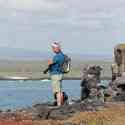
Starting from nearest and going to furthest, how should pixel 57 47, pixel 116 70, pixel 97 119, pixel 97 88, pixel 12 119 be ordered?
pixel 97 119
pixel 12 119
pixel 57 47
pixel 97 88
pixel 116 70

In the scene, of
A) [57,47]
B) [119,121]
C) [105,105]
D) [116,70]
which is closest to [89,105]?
[105,105]

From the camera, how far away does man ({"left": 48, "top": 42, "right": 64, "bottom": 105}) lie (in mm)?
24869

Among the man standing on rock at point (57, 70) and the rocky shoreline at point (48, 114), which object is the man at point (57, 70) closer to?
the man standing on rock at point (57, 70)

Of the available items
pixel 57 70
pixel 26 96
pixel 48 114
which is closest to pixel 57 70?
pixel 57 70

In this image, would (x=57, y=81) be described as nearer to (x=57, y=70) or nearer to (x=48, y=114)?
(x=57, y=70)

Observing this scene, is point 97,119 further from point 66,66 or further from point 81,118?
point 66,66

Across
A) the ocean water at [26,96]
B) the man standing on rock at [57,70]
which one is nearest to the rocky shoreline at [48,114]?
the man standing on rock at [57,70]

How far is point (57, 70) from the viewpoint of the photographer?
83.3 feet

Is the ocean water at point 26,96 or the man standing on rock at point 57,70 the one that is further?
the ocean water at point 26,96

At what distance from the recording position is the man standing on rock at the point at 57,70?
2490 cm

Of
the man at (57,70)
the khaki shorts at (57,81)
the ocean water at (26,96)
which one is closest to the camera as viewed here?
the man at (57,70)

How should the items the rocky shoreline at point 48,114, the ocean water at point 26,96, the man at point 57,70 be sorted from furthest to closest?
the ocean water at point 26,96, the man at point 57,70, the rocky shoreline at point 48,114

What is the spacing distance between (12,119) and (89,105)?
15.3ft

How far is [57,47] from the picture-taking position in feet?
81.0
